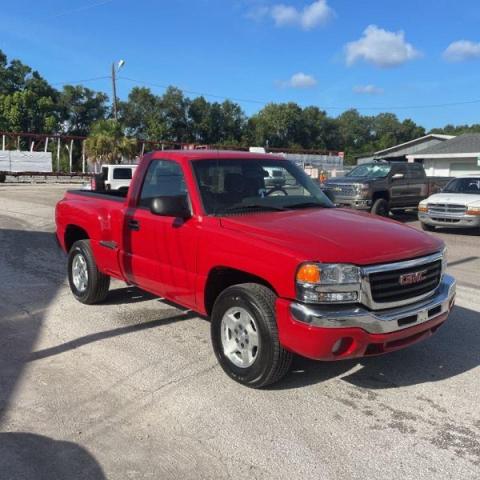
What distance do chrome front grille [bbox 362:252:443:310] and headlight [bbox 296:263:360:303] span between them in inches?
3.4

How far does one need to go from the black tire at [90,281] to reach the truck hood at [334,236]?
7.74 feet

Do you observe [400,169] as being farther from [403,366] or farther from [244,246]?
[244,246]

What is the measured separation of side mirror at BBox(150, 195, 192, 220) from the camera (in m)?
4.38

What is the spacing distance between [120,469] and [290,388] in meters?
1.53

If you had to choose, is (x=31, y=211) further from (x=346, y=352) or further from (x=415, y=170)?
(x=346, y=352)

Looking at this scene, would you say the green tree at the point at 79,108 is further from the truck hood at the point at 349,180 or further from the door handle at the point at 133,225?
the door handle at the point at 133,225

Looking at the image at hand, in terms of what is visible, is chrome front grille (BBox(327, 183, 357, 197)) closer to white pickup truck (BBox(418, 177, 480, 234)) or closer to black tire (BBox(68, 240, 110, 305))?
white pickup truck (BBox(418, 177, 480, 234))

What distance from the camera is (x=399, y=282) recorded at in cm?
388

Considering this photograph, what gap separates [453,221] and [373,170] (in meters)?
3.83

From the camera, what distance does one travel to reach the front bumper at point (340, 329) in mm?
3576

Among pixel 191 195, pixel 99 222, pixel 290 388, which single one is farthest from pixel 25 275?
pixel 290 388

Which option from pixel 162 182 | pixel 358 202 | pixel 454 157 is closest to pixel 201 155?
pixel 162 182

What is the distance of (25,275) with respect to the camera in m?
8.01

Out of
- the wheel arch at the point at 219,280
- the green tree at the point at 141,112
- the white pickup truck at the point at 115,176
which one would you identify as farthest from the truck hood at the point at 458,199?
the green tree at the point at 141,112
